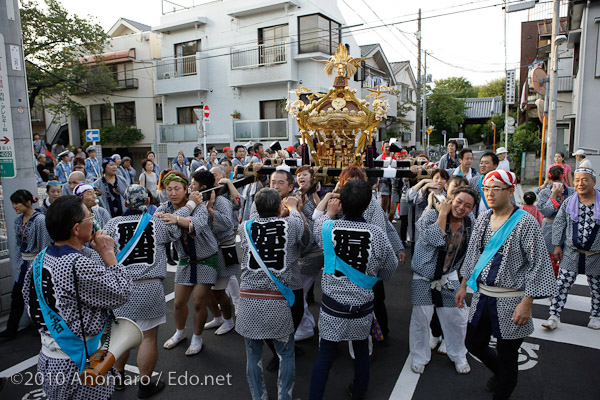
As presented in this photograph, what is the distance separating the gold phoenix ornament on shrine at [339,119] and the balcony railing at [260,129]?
491 inches

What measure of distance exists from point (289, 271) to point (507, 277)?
1.54 metres

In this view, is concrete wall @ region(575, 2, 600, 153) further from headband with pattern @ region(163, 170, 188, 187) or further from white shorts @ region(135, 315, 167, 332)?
white shorts @ region(135, 315, 167, 332)

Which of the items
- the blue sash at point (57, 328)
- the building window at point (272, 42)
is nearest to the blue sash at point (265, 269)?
the blue sash at point (57, 328)

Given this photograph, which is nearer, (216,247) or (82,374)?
(82,374)

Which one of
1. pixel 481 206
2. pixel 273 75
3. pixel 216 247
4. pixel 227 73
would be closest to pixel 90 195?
pixel 216 247

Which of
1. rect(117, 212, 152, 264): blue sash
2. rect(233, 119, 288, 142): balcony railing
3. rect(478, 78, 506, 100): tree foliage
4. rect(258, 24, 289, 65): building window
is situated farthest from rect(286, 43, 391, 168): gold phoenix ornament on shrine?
rect(478, 78, 506, 100): tree foliage

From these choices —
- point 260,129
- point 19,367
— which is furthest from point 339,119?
point 260,129

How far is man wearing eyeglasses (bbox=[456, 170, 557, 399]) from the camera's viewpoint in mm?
2646

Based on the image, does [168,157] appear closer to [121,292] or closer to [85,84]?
[85,84]

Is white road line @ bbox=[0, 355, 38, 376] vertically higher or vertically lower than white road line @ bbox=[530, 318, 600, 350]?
lower

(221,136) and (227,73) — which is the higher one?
(227,73)

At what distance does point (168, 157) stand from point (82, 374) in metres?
20.9

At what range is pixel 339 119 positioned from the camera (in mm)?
5609

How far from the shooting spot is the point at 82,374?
2.17 meters
